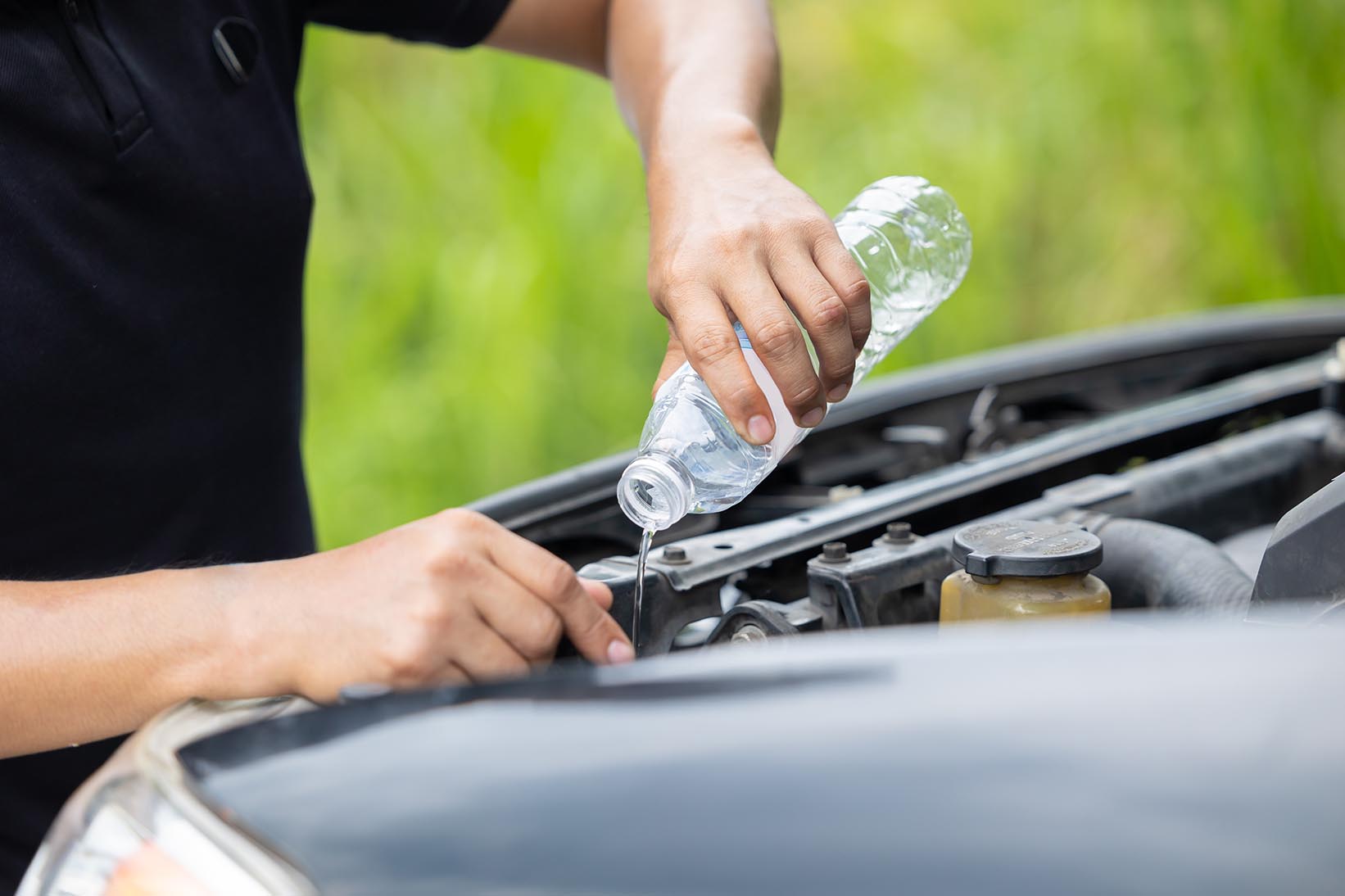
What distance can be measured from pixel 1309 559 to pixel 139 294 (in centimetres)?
106

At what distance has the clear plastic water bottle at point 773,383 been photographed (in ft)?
3.51

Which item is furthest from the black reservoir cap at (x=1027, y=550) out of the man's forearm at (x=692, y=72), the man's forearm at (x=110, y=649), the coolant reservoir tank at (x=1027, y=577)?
the man's forearm at (x=110, y=649)

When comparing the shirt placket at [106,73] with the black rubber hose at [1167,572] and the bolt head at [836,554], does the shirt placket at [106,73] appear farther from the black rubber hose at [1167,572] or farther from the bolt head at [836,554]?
the black rubber hose at [1167,572]

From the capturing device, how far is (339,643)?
0.84m

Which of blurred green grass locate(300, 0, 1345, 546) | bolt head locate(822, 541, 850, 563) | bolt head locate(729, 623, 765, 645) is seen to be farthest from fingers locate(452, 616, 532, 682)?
blurred green grass locate(300, 0, 1345, 546)

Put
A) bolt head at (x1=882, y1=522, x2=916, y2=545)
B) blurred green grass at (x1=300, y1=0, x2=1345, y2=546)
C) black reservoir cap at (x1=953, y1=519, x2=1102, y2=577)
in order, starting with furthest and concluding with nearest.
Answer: blurred green grass at (x1=300, y1=0, x2=1345, y2=546)
bolt head at (x1=882, y1=522, x2=916, y2=545)
black reservoir cap at (x1=953, y1=519, x2=1102, y2=577)

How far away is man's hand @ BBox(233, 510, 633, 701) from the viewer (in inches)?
32.9

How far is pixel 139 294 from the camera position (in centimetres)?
127

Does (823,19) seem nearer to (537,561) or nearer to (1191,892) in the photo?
(537,561)

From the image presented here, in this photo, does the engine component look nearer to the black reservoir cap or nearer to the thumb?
the black reservoir cap

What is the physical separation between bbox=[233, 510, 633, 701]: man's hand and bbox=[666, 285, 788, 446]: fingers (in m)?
0.19

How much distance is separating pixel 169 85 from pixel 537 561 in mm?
763

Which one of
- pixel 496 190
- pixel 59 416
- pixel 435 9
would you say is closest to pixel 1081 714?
pixel 59 416

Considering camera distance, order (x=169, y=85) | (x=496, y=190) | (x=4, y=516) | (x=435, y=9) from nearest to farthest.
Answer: (x=4, y=516) → (x=169, y=85) → (x=435, y=9) → (x=496, y=190)
